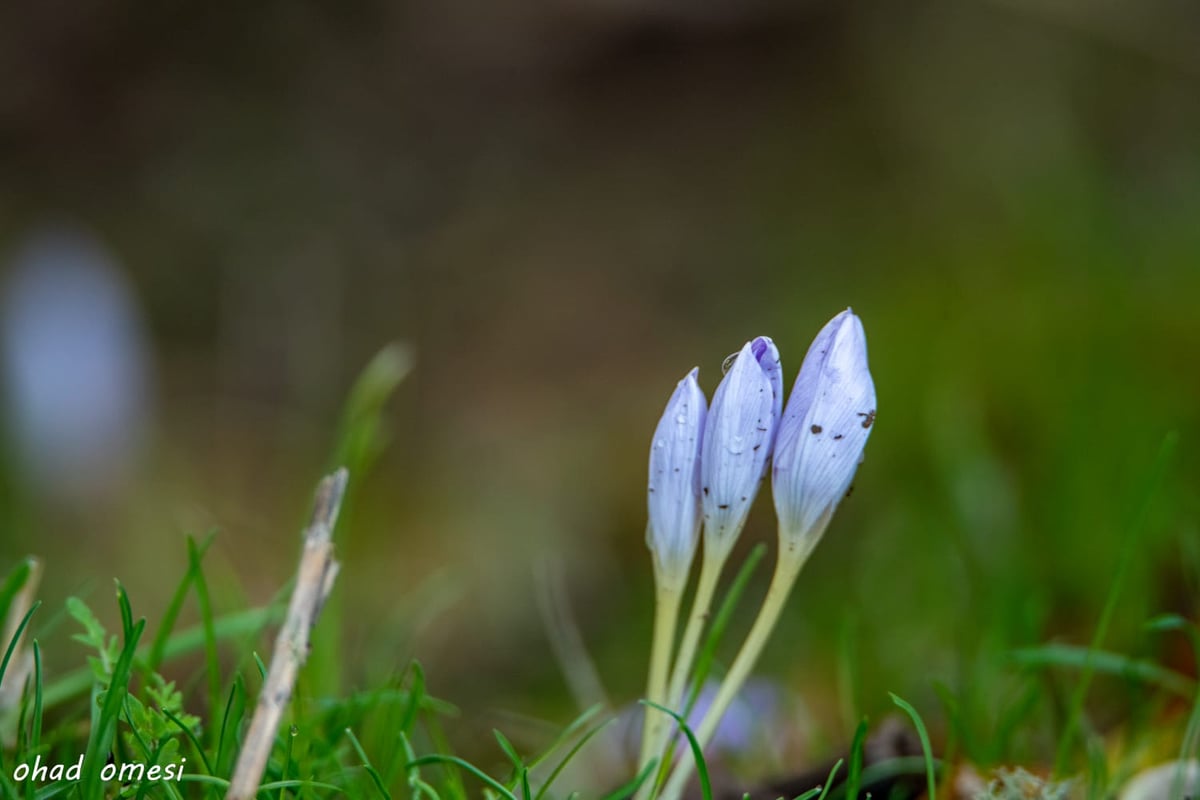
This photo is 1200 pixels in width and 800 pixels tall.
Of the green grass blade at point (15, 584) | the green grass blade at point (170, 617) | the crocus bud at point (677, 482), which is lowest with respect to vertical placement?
the green grass blade at point (170, 617)

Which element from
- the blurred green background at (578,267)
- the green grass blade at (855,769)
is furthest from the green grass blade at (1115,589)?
the blurred green background at (578,267)

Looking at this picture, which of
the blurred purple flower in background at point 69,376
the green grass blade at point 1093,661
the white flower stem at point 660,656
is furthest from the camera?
the blurred purple flower in background at point 69,376

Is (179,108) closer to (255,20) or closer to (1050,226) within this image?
(255,20)

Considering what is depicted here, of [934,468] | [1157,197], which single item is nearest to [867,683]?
[934,468]

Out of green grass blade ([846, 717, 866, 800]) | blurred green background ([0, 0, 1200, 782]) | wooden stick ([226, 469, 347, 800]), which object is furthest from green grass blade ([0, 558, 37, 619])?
blurred green background ([0, 0, 1200, 782])

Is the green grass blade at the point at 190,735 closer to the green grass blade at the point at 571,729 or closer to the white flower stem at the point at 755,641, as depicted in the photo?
the green grass blade at the point at 571,729

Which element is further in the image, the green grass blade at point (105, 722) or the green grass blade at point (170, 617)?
the green grass blade at point (170, 617)

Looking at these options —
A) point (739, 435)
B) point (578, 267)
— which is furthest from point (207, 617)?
point (578, 267)
